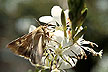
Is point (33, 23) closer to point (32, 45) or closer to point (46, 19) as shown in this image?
point (46, 19)

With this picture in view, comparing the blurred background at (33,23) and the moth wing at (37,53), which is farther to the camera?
the blurred background at (33,23)

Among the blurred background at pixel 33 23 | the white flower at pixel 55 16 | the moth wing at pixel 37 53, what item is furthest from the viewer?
the blurred background at pixel 33 23

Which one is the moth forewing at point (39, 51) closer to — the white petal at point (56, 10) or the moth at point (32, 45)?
Result: the moth at point (32, 45)

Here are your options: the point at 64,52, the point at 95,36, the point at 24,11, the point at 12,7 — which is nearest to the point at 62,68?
the point at 64,52

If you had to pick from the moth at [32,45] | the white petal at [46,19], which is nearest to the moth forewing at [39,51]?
the moth at [32,45]

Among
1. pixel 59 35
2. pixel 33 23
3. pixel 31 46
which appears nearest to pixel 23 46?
pixel 31 46

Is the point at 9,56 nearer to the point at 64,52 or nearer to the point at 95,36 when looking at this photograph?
the point at 95,36
